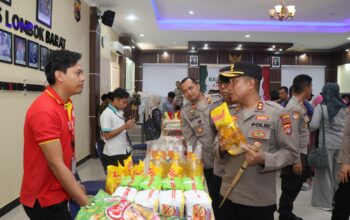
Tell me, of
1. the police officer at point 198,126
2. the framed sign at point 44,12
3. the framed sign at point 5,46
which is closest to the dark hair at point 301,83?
the police officer at point 198,126

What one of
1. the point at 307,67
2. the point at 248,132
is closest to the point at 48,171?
the point at 248,132

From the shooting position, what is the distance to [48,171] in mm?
1579

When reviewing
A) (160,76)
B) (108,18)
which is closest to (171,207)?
(108,18)

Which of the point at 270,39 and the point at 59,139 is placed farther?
the point at 270,39

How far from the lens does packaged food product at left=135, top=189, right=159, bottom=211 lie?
4.17 ft

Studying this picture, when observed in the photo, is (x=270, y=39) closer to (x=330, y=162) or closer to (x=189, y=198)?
(x=330, y=162)

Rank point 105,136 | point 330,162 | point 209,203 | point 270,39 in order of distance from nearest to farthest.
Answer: point 209,203, point 105,136, point 330,162, point 270,39

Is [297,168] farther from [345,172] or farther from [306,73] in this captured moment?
[306,73]

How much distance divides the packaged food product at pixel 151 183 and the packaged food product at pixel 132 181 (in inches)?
0.8

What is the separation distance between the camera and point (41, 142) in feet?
4.91

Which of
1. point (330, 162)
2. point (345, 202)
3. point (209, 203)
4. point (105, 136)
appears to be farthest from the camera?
point (330, 162)

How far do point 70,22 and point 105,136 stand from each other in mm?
3035

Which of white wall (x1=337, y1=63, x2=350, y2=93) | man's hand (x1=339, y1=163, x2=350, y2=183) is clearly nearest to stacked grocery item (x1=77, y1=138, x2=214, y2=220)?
man's hand (x1=339, y1=163, x2=350, y2=183)

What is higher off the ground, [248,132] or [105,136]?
[248,132]
